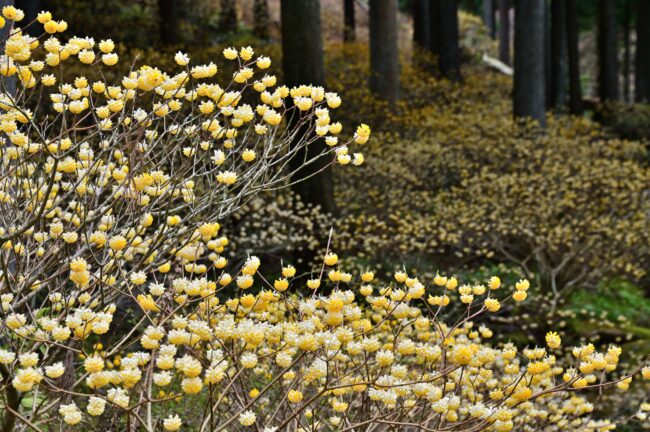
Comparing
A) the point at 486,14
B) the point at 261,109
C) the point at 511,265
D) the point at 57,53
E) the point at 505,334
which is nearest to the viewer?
the point at 57,53

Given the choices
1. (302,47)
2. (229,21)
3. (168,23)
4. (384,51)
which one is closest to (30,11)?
(302,47)

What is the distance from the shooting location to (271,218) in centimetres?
686

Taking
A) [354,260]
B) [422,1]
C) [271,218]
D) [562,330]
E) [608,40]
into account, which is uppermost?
[422,1]

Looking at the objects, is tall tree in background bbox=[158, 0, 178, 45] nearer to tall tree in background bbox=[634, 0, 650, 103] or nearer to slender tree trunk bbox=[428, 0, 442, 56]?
slender tree trunk bbox=[428, 0, 442, 56]

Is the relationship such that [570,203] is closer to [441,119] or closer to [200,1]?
[441,119]

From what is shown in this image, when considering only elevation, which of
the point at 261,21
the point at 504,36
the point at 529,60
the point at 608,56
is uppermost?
the point at 261,21

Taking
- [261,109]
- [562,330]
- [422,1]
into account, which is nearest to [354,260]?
[562,330]

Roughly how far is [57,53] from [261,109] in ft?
2.74

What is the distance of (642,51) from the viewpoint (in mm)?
18891

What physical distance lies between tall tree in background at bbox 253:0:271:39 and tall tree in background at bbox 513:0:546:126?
8162 mm

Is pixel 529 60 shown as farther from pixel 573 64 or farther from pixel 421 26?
pixel 421 26

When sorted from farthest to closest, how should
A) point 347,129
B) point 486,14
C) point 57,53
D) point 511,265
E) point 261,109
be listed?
1. point 486,14
2. point 347,129
3. point 511,265
4. point 261,109
5. point 57,53

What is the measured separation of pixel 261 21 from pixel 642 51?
11.4 metres

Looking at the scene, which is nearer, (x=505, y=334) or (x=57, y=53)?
(x=57, y=53)
